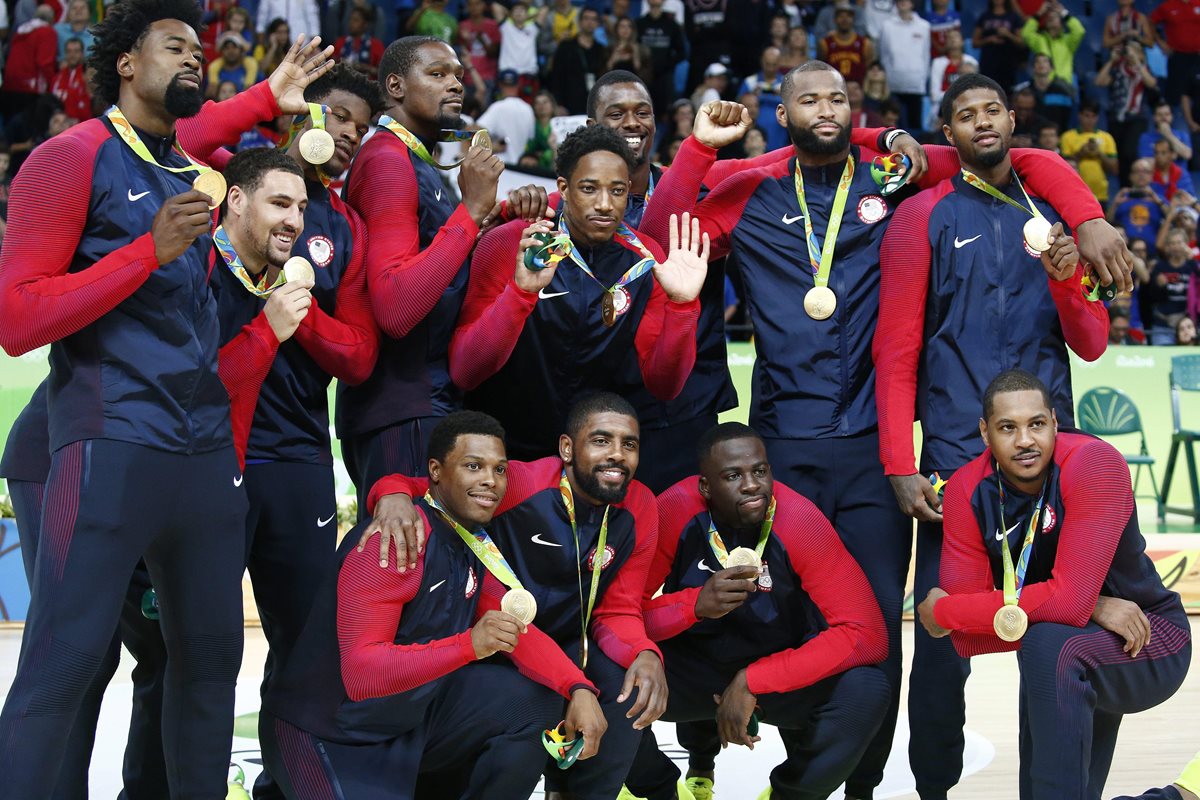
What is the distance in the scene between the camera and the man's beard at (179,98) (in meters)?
3.61

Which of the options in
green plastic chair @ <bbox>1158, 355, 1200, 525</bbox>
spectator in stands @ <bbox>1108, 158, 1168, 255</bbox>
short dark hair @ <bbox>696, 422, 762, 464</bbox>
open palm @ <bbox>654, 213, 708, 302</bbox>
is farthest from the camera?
spectator in stands @ <bbox>1108, 158, 1168, 255</bbox>

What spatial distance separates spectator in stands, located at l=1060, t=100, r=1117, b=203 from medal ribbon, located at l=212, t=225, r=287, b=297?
1114cm

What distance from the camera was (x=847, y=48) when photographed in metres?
14.0

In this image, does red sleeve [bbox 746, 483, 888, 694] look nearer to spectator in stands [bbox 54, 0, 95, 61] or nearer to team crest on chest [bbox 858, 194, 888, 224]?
team crest on chest [bbox 858, 194, 888, 224]

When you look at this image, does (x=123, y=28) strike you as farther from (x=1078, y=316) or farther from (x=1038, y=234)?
(x=1078, y=316)

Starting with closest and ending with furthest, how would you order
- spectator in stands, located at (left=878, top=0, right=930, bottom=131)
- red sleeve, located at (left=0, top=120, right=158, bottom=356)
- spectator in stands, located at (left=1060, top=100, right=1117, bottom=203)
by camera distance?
red sleeve, located at (left=0, top=120, right=158, bottom=356), spectator in stands, located at (left=1060, top=100, right=1117, bottom=203), spectator in stands, located at (left=878, top=0, right=930, bottom=131)

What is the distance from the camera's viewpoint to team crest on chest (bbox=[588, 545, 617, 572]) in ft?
14.0

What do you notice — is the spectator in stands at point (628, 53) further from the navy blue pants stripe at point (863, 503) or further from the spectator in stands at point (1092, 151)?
the navy blue pants stripe at point (863, 503)

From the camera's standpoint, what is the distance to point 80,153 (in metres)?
3.49

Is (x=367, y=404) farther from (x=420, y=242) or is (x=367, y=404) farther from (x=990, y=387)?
(x=990, y=387)

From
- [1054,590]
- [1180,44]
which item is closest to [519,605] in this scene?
[1054,590]

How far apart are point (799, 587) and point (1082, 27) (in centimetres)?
1214

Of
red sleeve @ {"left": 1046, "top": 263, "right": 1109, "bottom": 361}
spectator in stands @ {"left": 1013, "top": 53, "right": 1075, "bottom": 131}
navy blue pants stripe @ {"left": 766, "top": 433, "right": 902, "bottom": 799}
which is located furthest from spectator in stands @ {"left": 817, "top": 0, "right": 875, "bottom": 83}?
navy blue pants stripe @ {"left": 766, "top": 433, "right": 902, "bottom": 799}

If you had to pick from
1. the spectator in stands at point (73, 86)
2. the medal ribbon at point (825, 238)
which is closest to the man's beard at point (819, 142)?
the medal ribbon at point (825, 238)
